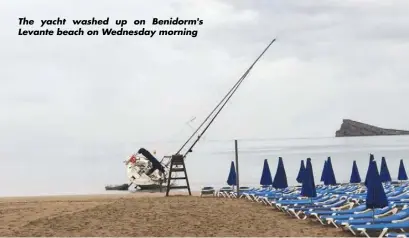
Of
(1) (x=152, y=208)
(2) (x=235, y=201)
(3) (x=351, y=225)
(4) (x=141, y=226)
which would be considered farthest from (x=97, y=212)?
(3) (x=351, y=225)

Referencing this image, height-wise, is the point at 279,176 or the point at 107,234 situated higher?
the point at 279,176

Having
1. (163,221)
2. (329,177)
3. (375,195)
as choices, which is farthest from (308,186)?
(329,177)

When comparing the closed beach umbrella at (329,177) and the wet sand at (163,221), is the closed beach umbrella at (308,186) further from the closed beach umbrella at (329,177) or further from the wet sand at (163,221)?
the closed beach umbrella at (329,177)

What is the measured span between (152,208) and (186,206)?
91 cm

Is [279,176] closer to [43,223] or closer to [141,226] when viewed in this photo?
[141,226]

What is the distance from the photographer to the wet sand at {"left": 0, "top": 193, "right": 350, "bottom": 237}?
12.2 meters

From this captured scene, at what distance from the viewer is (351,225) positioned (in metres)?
11.6

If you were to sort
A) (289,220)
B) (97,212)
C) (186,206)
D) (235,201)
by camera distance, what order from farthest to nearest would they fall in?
(235,201) < (186,206) < (97,212) < (289,220)

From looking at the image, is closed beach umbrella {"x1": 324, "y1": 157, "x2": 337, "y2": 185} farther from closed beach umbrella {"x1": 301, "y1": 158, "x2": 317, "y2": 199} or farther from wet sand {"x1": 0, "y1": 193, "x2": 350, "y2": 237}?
closed beach umbrella {"x1": 301, "y1": 158, "x2": 317, "y2": 199}

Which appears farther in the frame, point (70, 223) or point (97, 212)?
point (97, 212)

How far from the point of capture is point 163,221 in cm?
1388

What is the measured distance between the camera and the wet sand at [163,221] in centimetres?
1220

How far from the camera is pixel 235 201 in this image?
18859 millimetres

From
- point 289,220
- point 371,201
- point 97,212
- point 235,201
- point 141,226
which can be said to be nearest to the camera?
point 371,201
